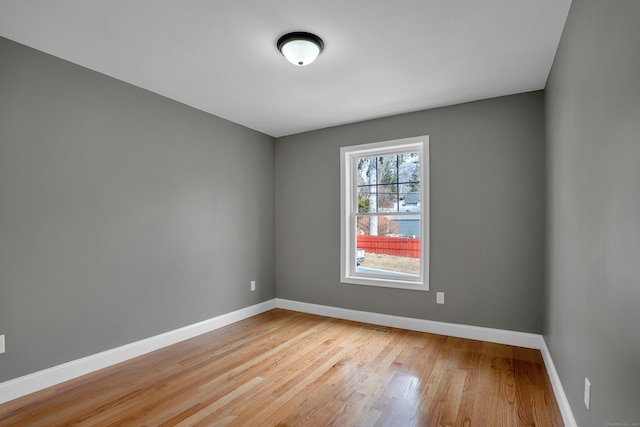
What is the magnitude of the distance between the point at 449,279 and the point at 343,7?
2.88 meters

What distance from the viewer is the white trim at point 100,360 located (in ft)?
7.75

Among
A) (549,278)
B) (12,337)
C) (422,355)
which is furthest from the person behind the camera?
(422,355)

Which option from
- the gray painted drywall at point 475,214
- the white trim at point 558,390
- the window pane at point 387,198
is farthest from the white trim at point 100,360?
the white trim at point 558,390

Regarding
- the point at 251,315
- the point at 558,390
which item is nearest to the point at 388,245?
the point at 251,315

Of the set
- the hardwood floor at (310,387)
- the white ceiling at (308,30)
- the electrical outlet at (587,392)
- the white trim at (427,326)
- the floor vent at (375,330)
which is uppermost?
the white ceiling at (308,30)

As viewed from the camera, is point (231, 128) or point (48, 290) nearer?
point (48, 290)

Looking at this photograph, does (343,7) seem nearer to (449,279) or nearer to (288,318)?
(449,279)

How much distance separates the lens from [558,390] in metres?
2.28

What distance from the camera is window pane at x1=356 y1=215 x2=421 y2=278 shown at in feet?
13.1

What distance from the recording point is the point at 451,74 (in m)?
2.93

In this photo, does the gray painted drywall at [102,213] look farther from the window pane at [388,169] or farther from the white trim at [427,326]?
the window pane at [388,169]

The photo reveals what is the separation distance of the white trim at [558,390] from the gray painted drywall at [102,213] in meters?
3.30

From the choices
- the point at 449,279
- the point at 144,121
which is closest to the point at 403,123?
the point at 449,279

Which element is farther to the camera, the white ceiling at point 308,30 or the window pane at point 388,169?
the window pane at point 388,169
